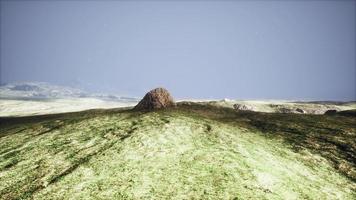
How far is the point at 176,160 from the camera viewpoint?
23.3 meters

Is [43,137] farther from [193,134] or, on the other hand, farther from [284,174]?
[284,174]

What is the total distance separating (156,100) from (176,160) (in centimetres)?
2100

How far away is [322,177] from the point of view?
2298 cm

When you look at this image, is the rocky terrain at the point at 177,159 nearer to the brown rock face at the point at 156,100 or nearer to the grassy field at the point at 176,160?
the grassy field at the point at 176,160

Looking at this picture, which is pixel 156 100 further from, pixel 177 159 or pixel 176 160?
pixel 176 160

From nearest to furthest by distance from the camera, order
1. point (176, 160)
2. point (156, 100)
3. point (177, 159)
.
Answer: point (176, 160) → point (177, 159) → point (156, 100)

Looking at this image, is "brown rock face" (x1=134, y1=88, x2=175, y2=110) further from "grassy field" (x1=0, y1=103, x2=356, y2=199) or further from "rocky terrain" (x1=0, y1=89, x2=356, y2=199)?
"grassy field" (x1=0, y1=103, x2=356, y2=199)

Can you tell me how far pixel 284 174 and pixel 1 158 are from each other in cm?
2342

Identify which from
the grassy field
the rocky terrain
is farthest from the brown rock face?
the grassy field

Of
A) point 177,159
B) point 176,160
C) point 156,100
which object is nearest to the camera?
point 176,160

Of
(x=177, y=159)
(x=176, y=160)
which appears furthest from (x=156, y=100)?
(x=176, y=160)

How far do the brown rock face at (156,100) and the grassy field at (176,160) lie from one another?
606 centimetres

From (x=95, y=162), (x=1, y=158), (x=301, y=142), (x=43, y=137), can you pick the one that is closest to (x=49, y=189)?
(x=95, y=162)

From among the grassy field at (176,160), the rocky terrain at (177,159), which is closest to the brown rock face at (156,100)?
the rocky terrain at (177,159)
